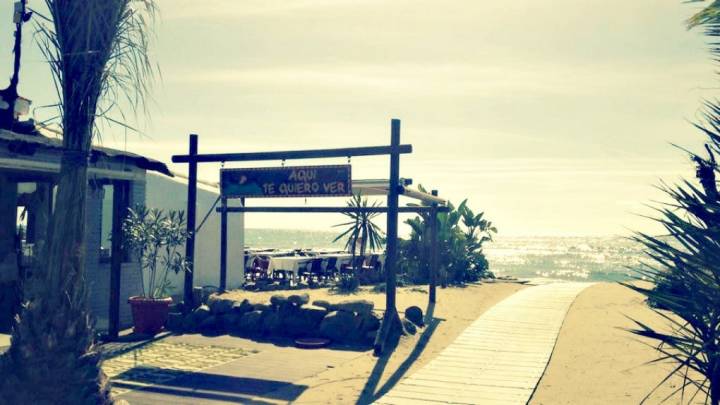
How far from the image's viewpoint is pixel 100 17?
5434 mm

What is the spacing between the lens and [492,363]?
32.0 feet

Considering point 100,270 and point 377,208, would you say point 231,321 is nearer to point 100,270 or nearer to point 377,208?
point 100,270

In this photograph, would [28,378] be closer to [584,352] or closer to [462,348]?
[462,348]

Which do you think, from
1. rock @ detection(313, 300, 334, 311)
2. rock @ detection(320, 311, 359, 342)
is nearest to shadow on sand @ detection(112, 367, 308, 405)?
rock @ detection(320, 311, 359, 342)

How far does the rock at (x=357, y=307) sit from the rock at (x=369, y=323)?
0.10m

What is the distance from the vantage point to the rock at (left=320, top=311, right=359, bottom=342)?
39.2 ft

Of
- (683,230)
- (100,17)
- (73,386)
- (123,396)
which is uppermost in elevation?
(100,17)

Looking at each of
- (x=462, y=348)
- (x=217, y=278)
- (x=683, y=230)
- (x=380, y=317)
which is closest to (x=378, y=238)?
(x=217, y=278)

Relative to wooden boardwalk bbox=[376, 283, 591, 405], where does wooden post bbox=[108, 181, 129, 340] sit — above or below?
above

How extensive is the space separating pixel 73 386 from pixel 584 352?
8246 mm

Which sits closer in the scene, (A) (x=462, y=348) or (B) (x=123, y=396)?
(B) (x=123, y=396)

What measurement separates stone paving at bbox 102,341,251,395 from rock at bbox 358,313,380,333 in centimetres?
235

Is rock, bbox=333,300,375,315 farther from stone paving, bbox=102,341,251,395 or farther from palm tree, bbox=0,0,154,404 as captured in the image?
palm tree, bbox=0,0,154,404

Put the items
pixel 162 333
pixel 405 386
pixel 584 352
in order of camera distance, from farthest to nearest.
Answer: pixel 162 333 → pixel 584 352 → pixel 405 386
